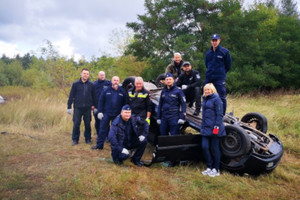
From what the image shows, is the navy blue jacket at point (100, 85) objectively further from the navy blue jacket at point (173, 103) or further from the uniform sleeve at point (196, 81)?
the uniform sleeve at point (196, 81)

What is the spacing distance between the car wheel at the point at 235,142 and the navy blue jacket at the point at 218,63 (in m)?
1.35

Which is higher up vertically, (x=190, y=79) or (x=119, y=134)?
(x=190, y=79)

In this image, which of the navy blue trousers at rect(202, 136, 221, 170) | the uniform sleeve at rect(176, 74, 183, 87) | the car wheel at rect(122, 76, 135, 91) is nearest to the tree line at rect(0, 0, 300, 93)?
the car wheel at rect(122, 76, 135, 91)

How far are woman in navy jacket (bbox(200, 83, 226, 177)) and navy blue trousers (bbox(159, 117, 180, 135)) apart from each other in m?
0.66

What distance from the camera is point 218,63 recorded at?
5.58 meters

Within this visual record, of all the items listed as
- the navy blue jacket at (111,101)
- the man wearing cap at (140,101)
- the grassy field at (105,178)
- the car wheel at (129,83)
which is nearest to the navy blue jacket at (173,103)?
the man wearing cap at (140,101)

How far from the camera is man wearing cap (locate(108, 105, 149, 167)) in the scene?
476 centimetres

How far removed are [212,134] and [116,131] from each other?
1.77 m

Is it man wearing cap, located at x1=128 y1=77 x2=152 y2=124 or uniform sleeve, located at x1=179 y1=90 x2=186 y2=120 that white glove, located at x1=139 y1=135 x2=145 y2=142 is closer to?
man wearing cap, located at x1=128 y1=77 x2=152 y2=124

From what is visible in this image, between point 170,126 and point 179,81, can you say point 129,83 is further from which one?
point 170,126

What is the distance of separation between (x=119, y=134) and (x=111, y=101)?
132 centimetres

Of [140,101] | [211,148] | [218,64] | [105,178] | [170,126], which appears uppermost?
[218,64]

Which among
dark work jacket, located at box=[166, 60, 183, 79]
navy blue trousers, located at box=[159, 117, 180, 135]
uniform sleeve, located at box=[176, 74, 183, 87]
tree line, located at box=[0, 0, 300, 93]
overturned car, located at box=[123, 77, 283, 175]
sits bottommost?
overturned car, located at box=[123, 77, 283, 175]

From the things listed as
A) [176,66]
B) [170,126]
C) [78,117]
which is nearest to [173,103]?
[170,126]
